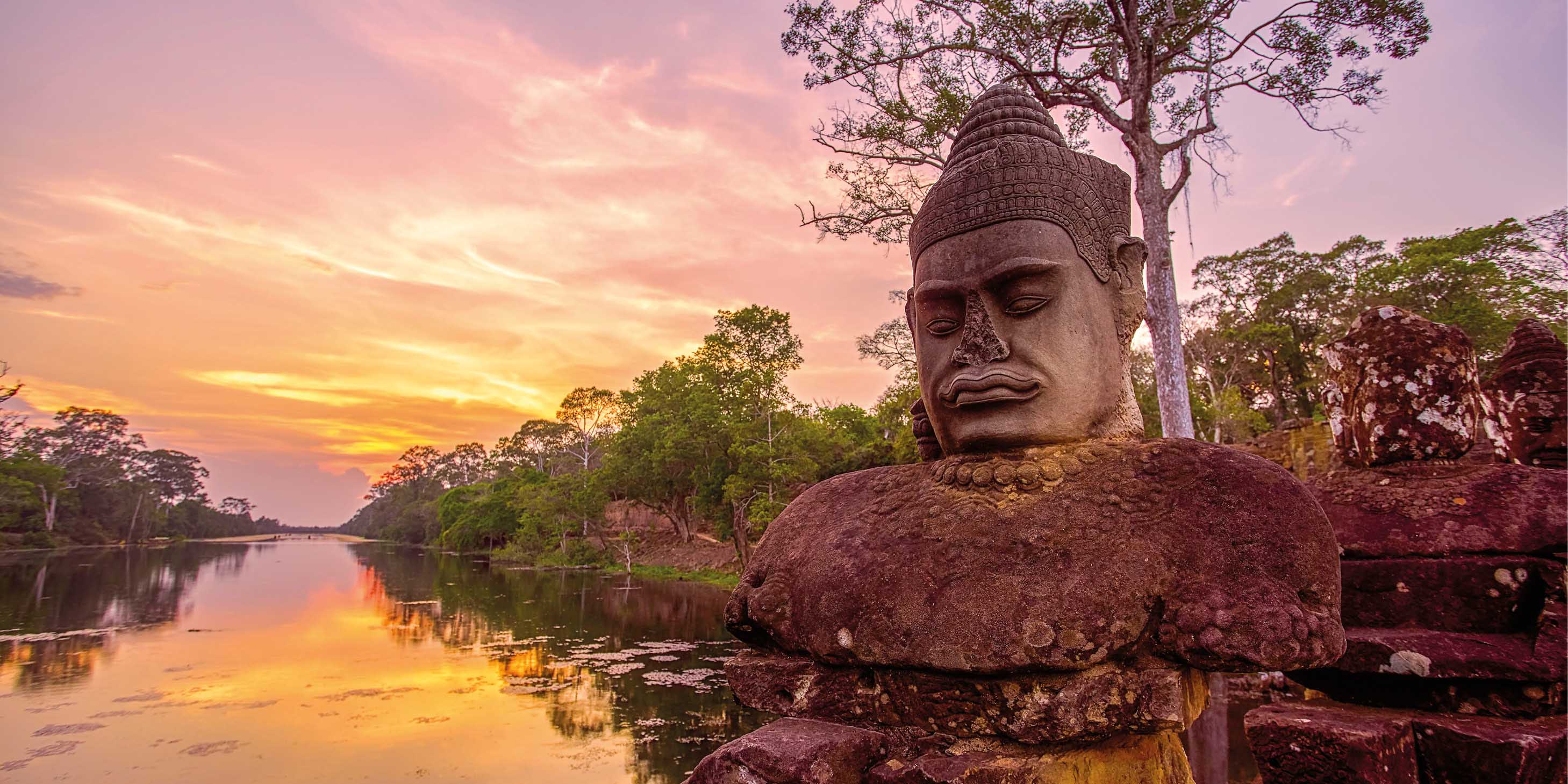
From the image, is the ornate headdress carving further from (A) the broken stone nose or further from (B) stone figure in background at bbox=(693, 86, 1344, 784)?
A: (A) the broken stone nose

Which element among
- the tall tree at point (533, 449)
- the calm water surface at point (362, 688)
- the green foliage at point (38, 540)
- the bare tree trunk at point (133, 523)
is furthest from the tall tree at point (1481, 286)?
the bare tree trunk at point (133, 523)

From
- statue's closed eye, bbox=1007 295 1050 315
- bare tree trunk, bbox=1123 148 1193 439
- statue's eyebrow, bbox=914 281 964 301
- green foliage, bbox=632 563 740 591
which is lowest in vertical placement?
green foliage, bbox=632 563 740 591

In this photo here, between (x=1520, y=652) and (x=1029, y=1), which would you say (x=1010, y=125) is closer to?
(x=1520, y=652)

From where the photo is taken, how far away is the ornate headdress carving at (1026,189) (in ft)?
7.66

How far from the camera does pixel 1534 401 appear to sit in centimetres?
376

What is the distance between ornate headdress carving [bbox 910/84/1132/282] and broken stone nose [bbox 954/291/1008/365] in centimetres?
26

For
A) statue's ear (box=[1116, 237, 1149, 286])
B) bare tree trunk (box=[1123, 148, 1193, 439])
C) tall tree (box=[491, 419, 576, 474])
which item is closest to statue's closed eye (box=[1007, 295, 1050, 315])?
statue's ear (box=[1116, 237, 1149, 286])

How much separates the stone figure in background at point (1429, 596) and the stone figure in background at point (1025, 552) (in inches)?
31.2

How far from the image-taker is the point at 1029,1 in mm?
10281

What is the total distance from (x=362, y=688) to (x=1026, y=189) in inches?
395

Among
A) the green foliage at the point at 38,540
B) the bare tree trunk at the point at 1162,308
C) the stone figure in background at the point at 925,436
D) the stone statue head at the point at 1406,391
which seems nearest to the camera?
the stone figure in background at the point at 925,436

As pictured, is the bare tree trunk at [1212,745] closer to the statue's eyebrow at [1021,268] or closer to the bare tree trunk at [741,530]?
the statue's eyebrow at [1021,268]

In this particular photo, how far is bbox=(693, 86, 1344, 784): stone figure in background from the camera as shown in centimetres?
173

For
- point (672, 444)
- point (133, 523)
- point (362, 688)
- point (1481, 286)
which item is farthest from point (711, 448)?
point (133, 523)
